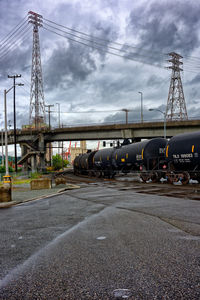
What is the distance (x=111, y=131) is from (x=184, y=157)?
34891 millimetres

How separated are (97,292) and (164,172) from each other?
22439 mm

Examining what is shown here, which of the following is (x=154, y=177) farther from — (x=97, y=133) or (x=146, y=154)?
(x=97, y=133)

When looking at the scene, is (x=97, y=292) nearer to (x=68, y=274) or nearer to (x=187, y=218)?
(x=68, y=274)

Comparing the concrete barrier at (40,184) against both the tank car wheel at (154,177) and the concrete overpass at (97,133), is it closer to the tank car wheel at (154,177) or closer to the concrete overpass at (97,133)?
the tank car wheel at (154,177)

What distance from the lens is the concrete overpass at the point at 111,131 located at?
47.7 m

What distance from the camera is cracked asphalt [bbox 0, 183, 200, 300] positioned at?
361 centimetres

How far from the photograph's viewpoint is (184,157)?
70.9ft

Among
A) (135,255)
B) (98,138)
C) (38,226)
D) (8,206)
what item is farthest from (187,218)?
(98,138)

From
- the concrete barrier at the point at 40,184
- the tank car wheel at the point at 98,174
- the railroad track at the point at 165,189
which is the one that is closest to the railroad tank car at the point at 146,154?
the railroad track at the point at 165,189

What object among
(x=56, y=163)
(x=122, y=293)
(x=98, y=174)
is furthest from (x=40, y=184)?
(x=56, y=163)

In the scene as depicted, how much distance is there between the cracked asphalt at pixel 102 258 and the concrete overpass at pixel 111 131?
41.2 meters

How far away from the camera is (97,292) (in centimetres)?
353

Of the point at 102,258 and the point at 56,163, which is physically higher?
the point at 102,258

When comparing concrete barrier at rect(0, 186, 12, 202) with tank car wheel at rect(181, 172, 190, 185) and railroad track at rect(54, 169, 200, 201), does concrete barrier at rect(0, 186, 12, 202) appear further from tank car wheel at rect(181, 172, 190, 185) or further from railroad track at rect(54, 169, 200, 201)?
tank car wheel at rect(181, 172, 190, 185)
